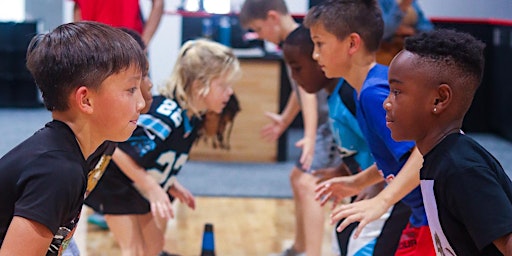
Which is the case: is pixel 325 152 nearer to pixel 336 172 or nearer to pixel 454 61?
pixel 336 172

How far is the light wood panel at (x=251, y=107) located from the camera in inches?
268

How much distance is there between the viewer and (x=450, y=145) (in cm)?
191

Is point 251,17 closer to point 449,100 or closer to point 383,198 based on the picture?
point 383,198

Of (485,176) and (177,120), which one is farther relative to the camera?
(177,120)

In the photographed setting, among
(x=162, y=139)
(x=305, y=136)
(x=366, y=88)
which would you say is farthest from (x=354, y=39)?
(x=305, y=136)

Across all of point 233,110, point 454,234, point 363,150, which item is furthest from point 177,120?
point 454,234

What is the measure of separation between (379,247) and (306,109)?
139cm

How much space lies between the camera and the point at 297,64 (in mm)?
3590

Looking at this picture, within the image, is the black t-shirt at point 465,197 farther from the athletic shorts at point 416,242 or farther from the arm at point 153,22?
the arm at point 153,22

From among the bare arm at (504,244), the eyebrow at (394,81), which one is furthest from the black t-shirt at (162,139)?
the bare arm at (504,244)

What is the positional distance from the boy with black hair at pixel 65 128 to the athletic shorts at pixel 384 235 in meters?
1.11

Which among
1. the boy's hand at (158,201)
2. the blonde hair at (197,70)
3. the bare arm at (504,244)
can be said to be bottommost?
the boy's hand at (158,201)

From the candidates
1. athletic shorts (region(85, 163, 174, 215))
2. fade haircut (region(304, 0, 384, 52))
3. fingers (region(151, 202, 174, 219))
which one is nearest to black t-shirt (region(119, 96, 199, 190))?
athletic shorts (region(85, 163, 174, 215))

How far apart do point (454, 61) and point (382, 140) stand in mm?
684
